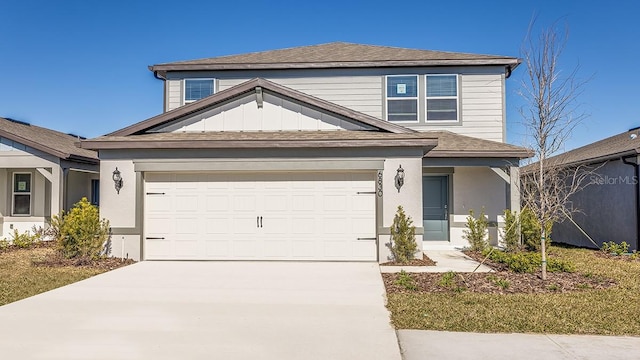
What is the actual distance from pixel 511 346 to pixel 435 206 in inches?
378

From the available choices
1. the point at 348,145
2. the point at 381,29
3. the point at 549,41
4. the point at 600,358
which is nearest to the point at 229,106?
the point at 348,145

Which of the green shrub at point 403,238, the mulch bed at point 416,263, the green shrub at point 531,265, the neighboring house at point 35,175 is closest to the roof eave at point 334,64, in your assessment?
the neighboring house at point 35,175

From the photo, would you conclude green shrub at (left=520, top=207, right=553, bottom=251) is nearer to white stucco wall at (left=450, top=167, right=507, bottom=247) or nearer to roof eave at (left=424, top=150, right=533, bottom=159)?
white stucco wall at (left=450, top=167, right=507, bottom=247)

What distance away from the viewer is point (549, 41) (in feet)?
28.5

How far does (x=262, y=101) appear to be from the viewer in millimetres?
11523

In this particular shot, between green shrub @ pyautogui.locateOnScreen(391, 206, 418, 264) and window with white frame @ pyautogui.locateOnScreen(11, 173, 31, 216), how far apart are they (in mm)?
13901

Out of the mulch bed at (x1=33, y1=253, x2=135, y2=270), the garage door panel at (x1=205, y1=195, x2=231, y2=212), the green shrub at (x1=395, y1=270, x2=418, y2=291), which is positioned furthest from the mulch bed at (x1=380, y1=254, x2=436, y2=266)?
the mulch bed at (x1=33, y1=253, x2=135, y2=270)

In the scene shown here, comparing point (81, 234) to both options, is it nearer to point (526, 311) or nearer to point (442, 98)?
point (526, 311)

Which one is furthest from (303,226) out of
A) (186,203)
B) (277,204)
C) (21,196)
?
(21,196)

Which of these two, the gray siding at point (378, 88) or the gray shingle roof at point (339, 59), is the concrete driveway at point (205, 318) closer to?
the gray siding at point (378, 88)

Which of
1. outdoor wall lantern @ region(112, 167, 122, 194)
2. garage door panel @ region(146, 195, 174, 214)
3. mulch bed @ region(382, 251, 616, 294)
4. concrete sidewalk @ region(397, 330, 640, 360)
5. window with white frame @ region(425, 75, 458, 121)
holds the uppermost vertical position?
window with white frame @ region(425, 75, 458, 121)

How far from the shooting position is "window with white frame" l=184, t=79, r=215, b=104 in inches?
610

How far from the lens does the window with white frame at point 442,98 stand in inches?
584

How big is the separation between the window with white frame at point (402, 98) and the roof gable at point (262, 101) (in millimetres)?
3818
